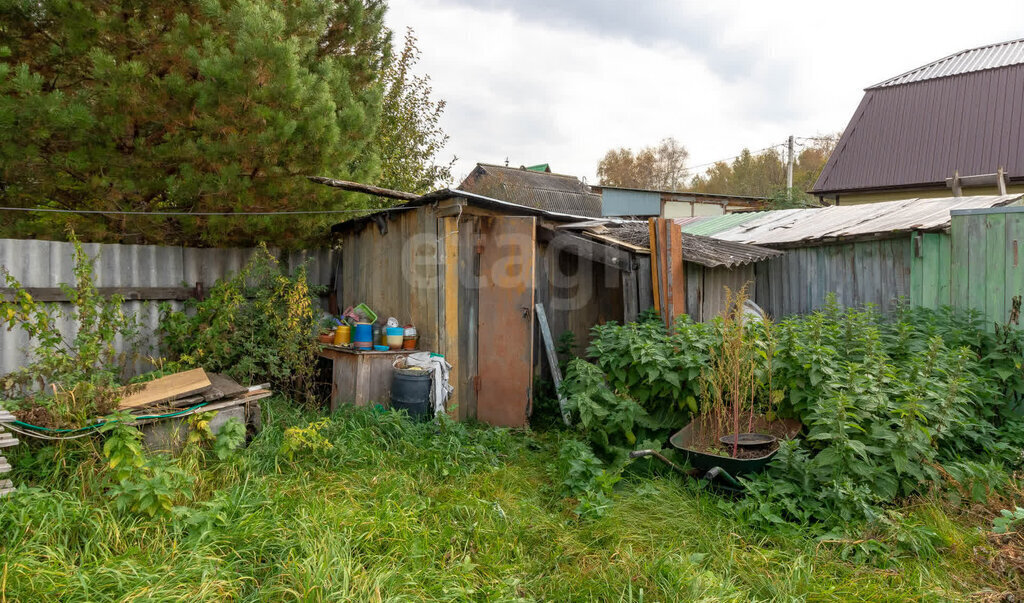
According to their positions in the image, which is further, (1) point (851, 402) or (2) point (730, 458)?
(2) point (730, 458)

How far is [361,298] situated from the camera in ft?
22.2

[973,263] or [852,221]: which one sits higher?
[852,221]

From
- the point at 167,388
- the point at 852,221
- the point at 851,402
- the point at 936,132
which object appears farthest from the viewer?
the point at 936,132

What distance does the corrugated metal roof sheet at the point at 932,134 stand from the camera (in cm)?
1344

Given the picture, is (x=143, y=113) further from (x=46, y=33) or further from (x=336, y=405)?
(x=336, y=405)

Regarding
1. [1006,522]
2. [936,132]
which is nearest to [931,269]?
[1006,522]

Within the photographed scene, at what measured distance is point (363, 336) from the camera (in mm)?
5781

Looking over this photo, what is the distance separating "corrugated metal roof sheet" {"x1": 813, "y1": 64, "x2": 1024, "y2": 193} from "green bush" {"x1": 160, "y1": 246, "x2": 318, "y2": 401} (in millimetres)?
15382

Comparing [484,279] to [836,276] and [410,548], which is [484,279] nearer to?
[410,548]

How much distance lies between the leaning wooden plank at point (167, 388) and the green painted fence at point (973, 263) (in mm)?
6380

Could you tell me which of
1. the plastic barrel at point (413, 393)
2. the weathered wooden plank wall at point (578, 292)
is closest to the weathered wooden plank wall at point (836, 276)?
the weathered wooden plank wall at point (578, 292)

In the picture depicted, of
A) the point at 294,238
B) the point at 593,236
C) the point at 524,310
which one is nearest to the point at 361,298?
the point at 294,238

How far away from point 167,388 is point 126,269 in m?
1.83

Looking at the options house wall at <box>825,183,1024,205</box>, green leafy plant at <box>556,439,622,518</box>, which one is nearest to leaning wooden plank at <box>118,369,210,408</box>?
green leafy plant at <box>556,439,622,518</box>
